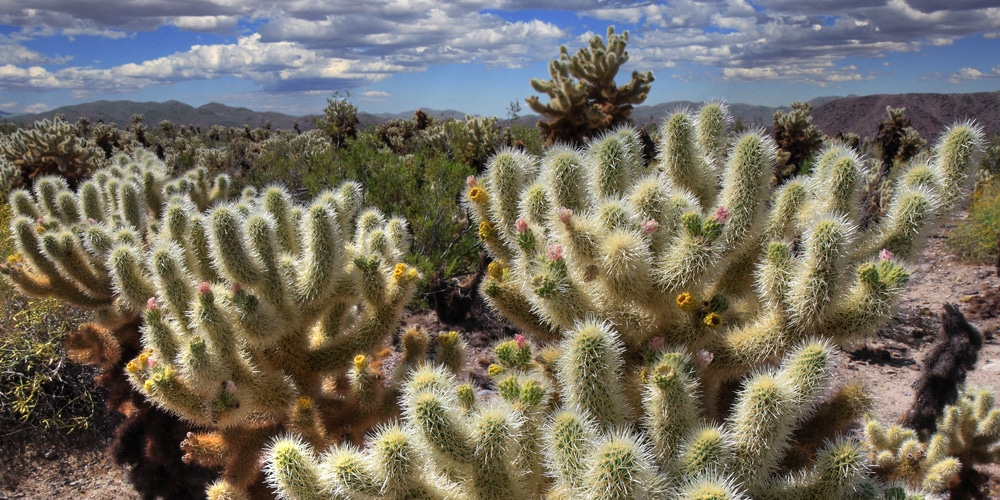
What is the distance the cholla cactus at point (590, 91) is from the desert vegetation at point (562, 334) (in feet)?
12.5

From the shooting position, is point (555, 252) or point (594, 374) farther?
point (555, 252)

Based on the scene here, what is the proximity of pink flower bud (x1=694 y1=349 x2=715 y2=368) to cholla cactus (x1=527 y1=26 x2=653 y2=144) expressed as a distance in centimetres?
492

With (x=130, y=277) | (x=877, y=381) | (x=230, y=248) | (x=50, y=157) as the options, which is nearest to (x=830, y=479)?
(x=230, y=248)

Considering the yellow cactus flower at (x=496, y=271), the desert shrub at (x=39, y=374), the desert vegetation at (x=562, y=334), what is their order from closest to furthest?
1. the desert vegetation at (x=562, y=334)
2. the yellow cactus flower at (x=496, y=271)
3. the desert shrub at (x=39, y=374)

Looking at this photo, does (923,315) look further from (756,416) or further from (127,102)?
(127,102)

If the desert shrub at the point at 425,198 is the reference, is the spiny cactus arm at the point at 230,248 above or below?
above

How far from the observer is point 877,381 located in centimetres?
567

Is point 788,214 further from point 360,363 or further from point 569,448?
point 360,363

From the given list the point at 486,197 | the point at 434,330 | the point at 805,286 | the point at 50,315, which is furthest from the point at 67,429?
the point at 805,286

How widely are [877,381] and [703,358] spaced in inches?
178

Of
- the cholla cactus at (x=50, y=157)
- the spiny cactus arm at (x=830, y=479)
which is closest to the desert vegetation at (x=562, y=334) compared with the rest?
the spiny cactus arm at (x=830, y=479)

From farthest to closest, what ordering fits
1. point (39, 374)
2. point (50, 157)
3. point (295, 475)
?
point (50, 157) → point (39, 374) → point (295, 475)

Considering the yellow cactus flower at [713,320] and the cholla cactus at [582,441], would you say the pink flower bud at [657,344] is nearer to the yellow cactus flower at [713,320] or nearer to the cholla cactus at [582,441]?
the cholla cactus at [582,441]

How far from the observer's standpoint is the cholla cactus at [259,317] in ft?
9.87
